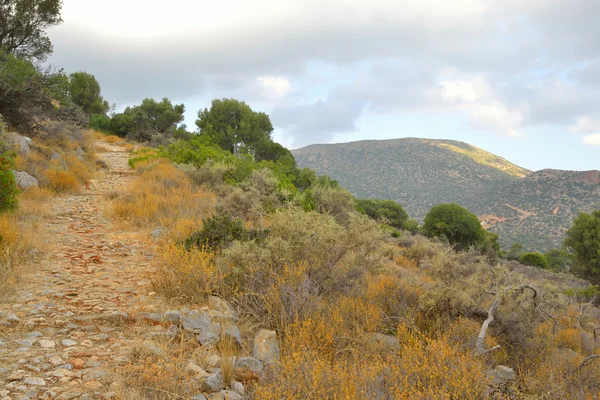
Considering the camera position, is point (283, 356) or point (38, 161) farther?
point (38, 161)

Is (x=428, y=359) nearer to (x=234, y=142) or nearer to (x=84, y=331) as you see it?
(x=84, y=331)

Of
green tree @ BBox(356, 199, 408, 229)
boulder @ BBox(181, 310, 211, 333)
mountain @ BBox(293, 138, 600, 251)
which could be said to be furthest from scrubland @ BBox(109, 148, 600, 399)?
mountain @ BBox(293, 138, 600, 251)

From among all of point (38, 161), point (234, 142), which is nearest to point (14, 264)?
point (38, 161)

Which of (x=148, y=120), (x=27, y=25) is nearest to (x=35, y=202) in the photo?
(x=27, y=25)

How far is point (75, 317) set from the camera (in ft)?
12.7

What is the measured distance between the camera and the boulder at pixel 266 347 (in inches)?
132

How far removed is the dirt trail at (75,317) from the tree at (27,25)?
50.1 ft

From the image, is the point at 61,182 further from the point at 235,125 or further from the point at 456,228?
the point at 456,228

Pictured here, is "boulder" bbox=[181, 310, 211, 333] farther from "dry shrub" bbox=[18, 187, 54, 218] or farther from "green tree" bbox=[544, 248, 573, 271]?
"green tree" bbox=[544, 248, 573, 271]

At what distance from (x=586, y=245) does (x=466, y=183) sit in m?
38.5

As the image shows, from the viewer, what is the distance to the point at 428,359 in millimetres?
3357

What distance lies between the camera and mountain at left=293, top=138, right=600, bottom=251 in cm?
4141

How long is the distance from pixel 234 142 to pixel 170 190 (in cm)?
1752

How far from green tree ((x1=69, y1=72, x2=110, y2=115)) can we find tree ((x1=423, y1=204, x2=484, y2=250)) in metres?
Result: 33.4
